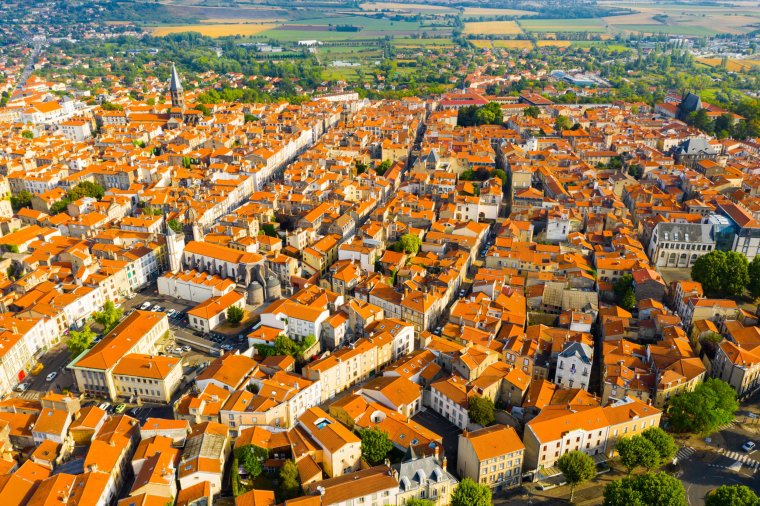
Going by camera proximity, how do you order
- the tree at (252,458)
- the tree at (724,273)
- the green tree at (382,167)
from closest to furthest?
1. the tree at (252,458)
2. the tree at (724,273)
3. the green tree at (382,167)

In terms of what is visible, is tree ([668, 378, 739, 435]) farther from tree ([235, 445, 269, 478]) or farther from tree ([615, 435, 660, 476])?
tree ([235, 445, 269, 478])

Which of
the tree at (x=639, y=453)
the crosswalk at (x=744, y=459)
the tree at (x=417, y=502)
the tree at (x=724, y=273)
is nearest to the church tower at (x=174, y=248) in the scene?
the tree at (x=417, y=502)

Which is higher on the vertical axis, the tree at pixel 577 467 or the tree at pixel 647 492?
the tree at pixel 647 492

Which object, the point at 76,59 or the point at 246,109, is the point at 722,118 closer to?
the point at 246,109

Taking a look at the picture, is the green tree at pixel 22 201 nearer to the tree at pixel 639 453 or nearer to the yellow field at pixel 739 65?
the tree at pixel 639 453

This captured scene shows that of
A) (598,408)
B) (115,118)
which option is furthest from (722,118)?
(115,118)

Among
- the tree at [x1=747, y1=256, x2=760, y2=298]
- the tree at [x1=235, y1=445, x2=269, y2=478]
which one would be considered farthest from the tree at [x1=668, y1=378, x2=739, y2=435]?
the tree at [x1=235, y1=445, x2=269, y2=478]

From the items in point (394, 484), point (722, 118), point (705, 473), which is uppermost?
point (722, 118)
